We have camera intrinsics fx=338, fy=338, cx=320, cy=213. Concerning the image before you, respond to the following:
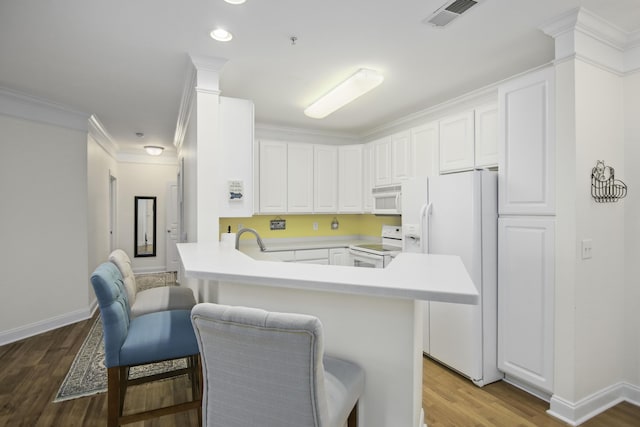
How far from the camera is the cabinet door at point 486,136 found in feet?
9.49

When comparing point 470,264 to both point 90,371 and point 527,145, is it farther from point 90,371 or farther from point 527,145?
point 90,371

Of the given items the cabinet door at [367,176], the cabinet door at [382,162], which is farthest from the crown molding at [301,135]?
the cabinet door at [382,162]

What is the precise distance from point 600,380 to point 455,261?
1696mm

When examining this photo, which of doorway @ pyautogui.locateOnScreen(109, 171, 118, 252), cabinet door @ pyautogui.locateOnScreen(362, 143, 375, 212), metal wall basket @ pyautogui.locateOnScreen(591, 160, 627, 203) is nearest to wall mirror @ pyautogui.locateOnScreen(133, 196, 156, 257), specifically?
doorway @ pyautogui.locateOnScreen(109, 171, 118, 252)

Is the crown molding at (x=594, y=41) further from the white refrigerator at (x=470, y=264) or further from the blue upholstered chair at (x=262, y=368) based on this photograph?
the blue upholstered chair at (x=262, y=368)

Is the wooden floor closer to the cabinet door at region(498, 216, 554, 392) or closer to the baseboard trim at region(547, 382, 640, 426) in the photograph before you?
the baseboard trim at region(547, 382, 640, 426)

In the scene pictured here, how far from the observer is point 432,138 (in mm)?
3498

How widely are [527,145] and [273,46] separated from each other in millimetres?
1972

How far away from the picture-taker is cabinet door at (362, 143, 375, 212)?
4492 mm

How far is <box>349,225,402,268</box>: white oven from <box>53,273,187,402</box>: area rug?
2215 mm

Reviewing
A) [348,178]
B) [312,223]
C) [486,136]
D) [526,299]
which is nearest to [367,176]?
[348,178]

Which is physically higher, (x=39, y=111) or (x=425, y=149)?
(x=39, y=111)

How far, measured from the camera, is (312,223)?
5.00 metres

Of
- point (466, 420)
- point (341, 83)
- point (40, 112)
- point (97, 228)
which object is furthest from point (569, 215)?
point (97, 228)
